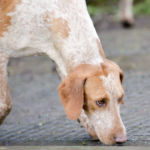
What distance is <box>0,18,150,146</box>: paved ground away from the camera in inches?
145

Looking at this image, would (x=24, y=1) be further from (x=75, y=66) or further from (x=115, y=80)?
(x=115, y=80)

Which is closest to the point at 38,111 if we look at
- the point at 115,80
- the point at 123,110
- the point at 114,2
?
the point at 123,110

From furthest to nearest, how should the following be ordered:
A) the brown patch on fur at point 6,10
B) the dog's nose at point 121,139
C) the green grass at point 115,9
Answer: the green grass at point 115,9 → the brown patch on fur at point 6,10 → the dog's nose at point 121,139

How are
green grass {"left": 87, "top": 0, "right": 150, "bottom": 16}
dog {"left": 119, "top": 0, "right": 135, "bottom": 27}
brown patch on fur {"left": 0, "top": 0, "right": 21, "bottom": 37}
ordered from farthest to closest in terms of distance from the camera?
green grass {"left": 87, "top": 0, "right": 150, "bottom": 16}, dog {"left": 119, "top": 0, "right": 135, "bottom": 27}, brown patch on fur {"left": 0, "top": 0, "right": 21, "bottom": 37}

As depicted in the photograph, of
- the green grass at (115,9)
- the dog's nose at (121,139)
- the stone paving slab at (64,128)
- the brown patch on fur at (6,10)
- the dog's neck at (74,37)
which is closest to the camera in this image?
the dog's nose at (121,139)

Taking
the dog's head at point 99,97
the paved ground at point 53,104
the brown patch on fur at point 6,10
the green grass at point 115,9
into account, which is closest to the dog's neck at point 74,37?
the dog's head at point 99,97

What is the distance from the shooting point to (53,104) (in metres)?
5.24

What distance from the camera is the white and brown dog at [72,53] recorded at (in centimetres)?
304

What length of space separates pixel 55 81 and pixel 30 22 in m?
3.44

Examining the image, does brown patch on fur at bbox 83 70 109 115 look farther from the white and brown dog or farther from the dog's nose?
the dog's nose

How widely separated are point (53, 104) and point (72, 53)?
2.08 meters

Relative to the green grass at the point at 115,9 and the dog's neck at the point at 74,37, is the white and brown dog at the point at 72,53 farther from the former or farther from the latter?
the green grass at the point at 115,9

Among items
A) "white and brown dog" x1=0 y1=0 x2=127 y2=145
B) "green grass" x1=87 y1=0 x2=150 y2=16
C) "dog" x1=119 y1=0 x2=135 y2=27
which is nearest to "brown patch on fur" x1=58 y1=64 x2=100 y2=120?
"white and brown dog" x1=0 y1=0 x2=127 y2=145

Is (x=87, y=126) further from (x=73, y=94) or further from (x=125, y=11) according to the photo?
(x=125, y=11)
